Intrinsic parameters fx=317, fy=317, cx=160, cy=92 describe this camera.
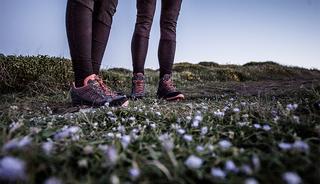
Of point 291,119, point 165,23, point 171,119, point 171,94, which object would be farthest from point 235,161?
point 165,23

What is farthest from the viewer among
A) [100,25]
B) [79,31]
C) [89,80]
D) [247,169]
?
[100,25]

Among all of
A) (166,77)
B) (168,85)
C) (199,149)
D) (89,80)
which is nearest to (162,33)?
(166,77)

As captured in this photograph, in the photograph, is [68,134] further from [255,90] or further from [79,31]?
[255,90]

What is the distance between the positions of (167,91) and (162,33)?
74 cm

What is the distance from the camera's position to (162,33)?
4.05m

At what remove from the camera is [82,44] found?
8.61ft

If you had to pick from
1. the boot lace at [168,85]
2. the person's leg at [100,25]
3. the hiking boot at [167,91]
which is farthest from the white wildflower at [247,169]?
the boot lace at [168,85]

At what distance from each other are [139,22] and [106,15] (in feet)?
2.58

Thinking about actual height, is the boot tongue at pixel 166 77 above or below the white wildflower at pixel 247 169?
above

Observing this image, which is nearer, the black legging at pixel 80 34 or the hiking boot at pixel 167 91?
the black legging at pixel 80 34

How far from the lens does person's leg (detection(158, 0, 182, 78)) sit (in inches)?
155

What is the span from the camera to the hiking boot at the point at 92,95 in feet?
9.05

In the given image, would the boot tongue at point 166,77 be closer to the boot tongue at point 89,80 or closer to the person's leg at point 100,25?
the person's leg at point 100,25

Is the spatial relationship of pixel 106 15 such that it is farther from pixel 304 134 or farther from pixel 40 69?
pixel 40 69
